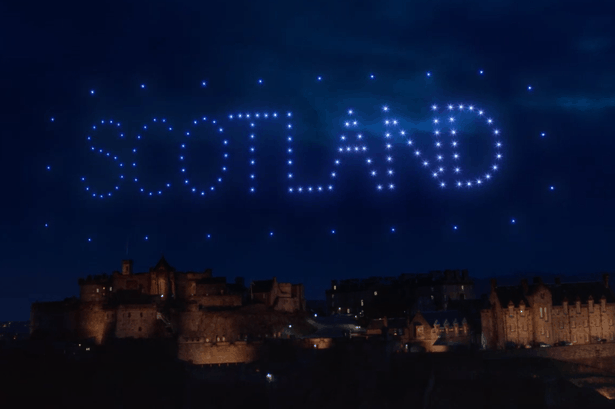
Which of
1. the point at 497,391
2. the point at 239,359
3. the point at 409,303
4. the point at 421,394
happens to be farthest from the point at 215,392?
the point at 409,303

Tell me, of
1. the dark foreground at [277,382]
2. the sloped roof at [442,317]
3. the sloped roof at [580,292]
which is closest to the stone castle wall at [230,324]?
the dark foreground at [277,382]

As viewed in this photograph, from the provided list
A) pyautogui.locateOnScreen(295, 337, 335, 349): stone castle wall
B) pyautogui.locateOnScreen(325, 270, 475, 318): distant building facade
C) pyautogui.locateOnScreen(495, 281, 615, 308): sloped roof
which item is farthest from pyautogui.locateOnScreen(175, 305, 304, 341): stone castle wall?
pyautogui.locateOnScreen(495, 281, 615, 308): sloped roof

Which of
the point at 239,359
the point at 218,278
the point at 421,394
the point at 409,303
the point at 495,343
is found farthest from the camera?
the point at 409,303

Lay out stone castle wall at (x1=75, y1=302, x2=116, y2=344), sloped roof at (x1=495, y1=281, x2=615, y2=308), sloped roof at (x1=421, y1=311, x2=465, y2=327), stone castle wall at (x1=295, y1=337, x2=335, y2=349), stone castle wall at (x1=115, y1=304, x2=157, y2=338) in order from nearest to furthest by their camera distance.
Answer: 1. stone castle wall at (x1=295, y1=337, x2=335, y2=349)
2. stone castle wall at (x1=115, y1=304, x2=157, y2=338)
3. stone castle wall at (x1=75, y1=302, x2=116, y2=344)
4. sloped roof at (x1=421, y1=311, x2=465, y2=327)
5. sloped roof at (x1=495, y1=281, x2=615, y2=308)

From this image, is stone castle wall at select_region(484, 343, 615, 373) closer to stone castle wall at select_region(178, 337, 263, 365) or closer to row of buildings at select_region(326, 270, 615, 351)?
row of buildings at select_region(326, 270, 615, 351)

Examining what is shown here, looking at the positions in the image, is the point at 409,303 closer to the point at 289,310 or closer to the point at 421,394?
the point at 289,310

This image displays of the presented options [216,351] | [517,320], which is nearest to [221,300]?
[216,351]

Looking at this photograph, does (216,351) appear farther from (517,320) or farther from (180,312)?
(517,320)
